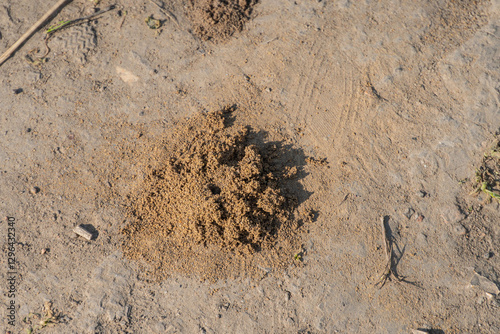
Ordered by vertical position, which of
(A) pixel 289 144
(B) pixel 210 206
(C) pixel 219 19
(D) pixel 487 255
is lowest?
(D) pixel 487 255

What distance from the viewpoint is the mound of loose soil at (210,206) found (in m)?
3.18

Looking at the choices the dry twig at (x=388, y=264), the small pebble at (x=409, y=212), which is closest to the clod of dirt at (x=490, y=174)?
the small pebble at (x=409, y=212)

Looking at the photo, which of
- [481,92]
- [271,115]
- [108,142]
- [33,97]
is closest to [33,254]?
[108,142]

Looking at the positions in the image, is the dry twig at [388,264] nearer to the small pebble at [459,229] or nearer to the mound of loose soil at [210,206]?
the small pebble at [459,229]

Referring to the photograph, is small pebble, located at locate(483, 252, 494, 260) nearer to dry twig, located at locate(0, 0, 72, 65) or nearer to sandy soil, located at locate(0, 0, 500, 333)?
sandy soil, located at locate(0, 0, 500, 333)

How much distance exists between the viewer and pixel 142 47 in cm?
390

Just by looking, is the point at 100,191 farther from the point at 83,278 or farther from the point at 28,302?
the point at 28,302

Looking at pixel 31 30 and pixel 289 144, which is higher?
pixel 31 30

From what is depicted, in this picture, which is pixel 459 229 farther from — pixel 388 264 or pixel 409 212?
pixel 388 264

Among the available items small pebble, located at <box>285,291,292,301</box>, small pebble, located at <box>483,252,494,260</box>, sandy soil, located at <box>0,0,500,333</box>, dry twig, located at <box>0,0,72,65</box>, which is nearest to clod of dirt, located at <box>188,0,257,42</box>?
sandy soil, located at <box>0,0,500,333</box>

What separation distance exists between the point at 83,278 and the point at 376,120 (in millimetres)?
3444

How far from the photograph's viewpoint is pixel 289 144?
3580 millimetres

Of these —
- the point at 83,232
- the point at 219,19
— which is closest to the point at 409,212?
the point at 219,19

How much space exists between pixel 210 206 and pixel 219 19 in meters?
2.19
